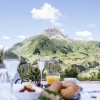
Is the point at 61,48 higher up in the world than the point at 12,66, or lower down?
higher up

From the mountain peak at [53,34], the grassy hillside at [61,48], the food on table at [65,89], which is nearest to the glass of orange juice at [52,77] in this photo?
the food on table at [65,89]

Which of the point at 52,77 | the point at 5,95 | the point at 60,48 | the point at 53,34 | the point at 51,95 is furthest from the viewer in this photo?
the point at 53,34

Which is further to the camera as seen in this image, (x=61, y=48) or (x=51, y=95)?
(x=61, y=48)

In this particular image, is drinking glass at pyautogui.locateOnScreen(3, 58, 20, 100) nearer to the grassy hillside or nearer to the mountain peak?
the grassy hillside

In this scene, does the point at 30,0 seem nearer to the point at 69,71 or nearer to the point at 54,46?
the point at 54,46

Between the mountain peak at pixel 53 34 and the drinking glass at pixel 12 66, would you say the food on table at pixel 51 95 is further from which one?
the mountain peak at pixel 53 34

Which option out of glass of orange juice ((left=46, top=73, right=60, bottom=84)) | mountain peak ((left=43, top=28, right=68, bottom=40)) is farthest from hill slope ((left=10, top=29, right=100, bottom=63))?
glass of orange juice ((left=46, top=73, right=60, bottom=84))

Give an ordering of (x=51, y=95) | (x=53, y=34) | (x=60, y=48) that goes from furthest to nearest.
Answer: (x=53, y=34), (x=60, y=48), (x=51, y=95)

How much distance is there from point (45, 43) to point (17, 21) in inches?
396

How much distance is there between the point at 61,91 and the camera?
203 cm

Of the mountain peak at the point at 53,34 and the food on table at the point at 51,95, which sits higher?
the mountain peak at the point at 53,34

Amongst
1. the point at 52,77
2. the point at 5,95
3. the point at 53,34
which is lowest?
the point at 5,95

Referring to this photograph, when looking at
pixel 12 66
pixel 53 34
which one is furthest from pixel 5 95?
pixel 53 34

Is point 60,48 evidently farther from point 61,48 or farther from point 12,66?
point 12,66
